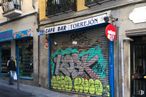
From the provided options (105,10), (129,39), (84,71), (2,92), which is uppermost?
(105,10)

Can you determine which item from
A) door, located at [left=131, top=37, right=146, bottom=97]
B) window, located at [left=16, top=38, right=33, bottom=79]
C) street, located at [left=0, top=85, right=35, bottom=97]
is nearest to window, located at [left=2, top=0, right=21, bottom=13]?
window, located at [left=16, top=38, right=33, bottom=79]

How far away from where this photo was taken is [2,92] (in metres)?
15.9

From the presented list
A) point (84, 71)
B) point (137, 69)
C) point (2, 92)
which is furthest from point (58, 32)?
point (137, 69)

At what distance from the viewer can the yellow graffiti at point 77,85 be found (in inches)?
544

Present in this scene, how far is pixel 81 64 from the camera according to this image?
14.9 m

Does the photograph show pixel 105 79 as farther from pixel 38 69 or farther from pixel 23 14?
pixel 23 14

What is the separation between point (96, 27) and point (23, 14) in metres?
6.99

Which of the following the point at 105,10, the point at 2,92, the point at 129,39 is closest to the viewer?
the point at 129,39

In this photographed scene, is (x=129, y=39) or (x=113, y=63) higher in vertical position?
(x=129, y=39)

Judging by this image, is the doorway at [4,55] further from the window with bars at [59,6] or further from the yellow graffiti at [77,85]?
the yellow graffiti at [77,85]

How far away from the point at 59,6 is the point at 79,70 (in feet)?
10.9

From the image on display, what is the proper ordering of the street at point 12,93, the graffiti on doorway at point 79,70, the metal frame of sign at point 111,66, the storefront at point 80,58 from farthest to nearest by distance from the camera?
the street at point 12,93
the graffiti on doorway at point 79,70
the storefront at point 80,58
the metal frame of sign at point 111,66

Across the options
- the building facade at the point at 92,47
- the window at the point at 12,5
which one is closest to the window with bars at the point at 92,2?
the building facade at the point at 92,47

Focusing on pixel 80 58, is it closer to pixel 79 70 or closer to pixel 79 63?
pixel 79 63
